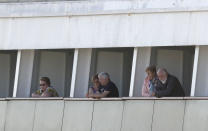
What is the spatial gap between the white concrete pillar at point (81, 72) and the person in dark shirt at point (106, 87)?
4.40 feet

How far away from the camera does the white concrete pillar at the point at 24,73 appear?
101ft

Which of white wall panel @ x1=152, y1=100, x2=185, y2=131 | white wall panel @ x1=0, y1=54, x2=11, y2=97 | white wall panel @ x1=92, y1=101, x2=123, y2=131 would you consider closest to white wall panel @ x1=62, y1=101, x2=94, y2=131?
white wall panel @ x1=92, y1=101, x2=123, y2=131

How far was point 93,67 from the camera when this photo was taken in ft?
98.5

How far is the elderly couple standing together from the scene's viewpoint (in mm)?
27422

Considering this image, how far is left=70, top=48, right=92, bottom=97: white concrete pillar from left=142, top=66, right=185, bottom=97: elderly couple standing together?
226 centimetres

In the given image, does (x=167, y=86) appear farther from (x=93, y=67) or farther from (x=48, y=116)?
(x=48, y=116)

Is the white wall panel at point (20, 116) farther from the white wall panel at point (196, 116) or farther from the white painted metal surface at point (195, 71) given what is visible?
the white wall panel at point (196, 116)

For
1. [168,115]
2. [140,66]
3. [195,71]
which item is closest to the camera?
[168,115]

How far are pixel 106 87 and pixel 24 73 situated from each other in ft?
10.1

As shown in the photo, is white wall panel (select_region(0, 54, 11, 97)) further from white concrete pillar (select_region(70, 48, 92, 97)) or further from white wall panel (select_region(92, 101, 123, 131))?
white wall panel (select_region(92, 101, 123, 131))

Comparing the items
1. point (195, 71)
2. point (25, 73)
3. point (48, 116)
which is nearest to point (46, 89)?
point (48, 116)

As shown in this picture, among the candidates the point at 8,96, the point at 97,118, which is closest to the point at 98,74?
the point at 97,118

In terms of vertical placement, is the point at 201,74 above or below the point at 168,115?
above

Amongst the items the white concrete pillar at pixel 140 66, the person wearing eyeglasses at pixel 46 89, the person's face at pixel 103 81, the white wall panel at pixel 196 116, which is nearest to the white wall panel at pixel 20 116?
the person wearing eyeglasses at pixel 46 89
